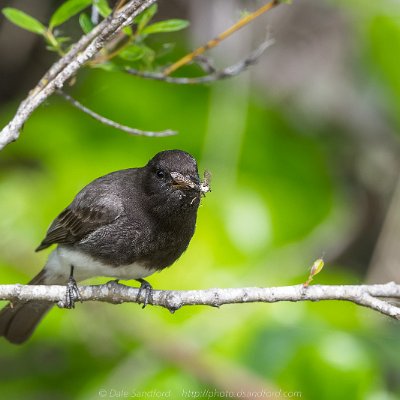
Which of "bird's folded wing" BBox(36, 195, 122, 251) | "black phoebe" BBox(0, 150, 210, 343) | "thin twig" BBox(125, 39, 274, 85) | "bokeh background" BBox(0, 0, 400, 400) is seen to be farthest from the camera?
"bokeh background" BBox(0, 0, 400, 400)

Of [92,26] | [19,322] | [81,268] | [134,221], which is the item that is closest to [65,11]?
[92,26]

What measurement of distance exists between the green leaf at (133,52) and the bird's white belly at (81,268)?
101 cm

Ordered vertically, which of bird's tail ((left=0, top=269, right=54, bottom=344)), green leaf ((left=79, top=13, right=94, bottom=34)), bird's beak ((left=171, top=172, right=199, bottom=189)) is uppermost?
green leaf ((left=79, top=13, right=94, bottom=34))

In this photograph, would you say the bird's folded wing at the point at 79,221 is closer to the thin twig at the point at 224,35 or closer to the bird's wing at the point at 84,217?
the bird's wing at the point at 84,217

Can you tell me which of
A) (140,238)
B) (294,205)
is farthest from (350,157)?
(140,238)

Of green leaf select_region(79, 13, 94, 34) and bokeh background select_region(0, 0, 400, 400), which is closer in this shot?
green leaf select_region(79, 13, 94, 34)

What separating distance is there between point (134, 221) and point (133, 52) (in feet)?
2.77

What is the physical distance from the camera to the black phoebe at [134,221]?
12.0 ft

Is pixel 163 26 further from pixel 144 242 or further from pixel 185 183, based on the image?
pixel 144 242

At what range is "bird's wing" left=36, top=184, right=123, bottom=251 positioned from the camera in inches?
154

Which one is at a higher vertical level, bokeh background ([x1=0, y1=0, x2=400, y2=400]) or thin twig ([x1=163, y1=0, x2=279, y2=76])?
thin twig ([x1=163, y1=0, x2=279, y2=76])

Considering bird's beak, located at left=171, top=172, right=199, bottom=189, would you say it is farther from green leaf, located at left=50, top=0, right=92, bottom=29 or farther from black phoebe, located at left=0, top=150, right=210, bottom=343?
green leaf, located at left=50, top=0, right=92, bottom=29

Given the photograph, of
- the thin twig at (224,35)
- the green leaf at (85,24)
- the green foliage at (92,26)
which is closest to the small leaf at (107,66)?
the green foliage at (92,26)

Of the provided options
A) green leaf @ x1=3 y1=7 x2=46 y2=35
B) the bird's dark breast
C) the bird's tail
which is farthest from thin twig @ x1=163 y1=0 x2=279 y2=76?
the bird's tail
